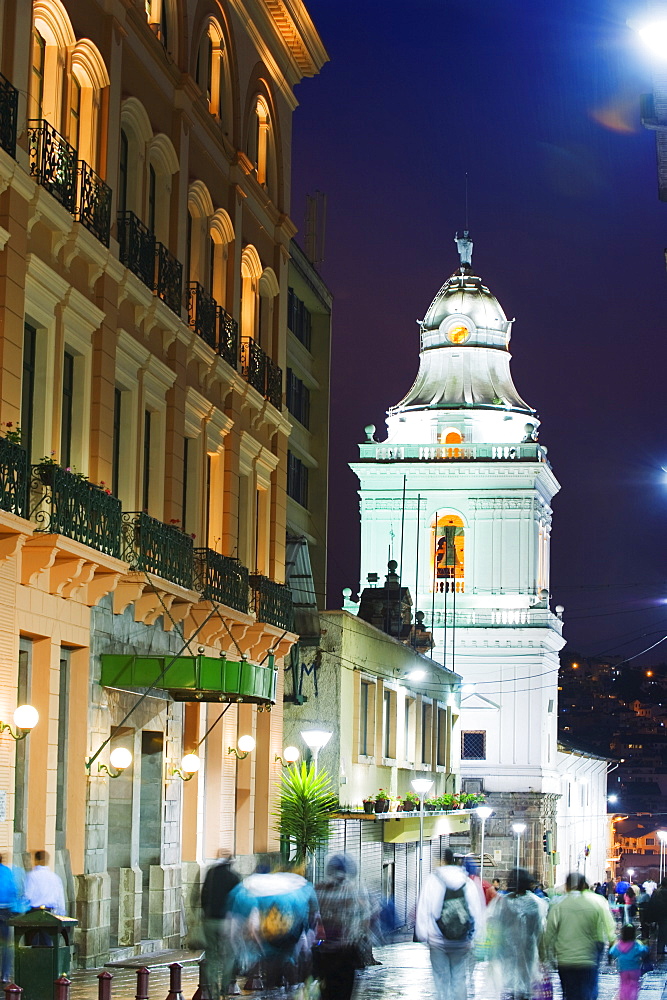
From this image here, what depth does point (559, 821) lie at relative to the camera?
294 feet

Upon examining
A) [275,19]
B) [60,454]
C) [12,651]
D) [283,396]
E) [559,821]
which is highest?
[275,19]

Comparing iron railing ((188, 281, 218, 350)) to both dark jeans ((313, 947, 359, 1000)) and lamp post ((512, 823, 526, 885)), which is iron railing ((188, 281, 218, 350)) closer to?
dark jeans ((313, 947, 359, 1000))

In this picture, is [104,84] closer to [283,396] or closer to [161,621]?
[161,621]

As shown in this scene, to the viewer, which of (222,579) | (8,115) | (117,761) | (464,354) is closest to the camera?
(8,115)

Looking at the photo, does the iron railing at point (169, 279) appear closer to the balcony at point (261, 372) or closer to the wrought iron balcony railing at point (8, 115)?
the balcony at point (261, 372)

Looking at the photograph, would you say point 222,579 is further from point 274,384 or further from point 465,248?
point 465,248

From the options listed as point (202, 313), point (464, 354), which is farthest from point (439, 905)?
point (464, 354)

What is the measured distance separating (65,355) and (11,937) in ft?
32.9

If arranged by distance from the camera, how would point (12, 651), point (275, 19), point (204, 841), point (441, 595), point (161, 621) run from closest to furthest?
point (12, 651) < point (161, 621) < point (204, 841) < point (275, 19) < point (441, 595)

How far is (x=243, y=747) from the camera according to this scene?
35.6 metres

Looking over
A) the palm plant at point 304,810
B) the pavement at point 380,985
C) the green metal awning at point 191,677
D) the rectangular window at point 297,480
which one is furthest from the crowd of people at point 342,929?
the rectangular window at point 297,480

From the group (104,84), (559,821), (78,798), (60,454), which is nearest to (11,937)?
(78,798)

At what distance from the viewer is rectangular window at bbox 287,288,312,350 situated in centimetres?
5805

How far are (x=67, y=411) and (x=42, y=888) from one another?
8.26 meters
